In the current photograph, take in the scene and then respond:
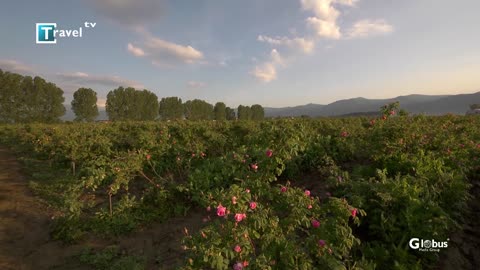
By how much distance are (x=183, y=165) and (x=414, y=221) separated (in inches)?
181

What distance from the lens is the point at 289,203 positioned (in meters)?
2.86

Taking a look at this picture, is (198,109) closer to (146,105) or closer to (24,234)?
(146,105)

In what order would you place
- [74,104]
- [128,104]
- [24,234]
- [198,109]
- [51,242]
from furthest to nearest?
[198,109] < [128,104] < [74,104] < [24,234] < [51,242]

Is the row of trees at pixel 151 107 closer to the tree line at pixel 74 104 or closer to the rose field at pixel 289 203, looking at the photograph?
the tree line at pixel 74 104

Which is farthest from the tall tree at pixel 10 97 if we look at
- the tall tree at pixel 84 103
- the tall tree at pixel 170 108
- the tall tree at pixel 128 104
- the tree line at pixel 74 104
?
the tall tree at pixel 170 108

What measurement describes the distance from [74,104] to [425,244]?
4831 centimetres

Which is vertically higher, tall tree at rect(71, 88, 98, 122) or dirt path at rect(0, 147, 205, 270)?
tall tree at rect(71, 88, 98, 122)

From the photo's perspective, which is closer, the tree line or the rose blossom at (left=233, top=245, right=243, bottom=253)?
the rose blossom at (left=233, top=245, right=243, bottom=253)

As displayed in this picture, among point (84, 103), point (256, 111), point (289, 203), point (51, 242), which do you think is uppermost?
point (84, 103)

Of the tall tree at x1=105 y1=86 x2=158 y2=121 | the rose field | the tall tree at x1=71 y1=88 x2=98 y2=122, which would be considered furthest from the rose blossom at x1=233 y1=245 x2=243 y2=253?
the tall tree at x1=105 y1=86 x2=158 y2=121

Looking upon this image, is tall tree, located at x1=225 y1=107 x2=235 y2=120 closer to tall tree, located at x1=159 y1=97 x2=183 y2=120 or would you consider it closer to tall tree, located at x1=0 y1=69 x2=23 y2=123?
tall tree, located at x1=159 y1=97 x2=183 y2=120

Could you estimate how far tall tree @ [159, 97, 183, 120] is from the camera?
2144 inches

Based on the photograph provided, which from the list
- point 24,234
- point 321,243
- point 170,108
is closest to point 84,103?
point 170,108

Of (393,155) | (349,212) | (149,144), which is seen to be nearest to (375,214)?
(349,212)
